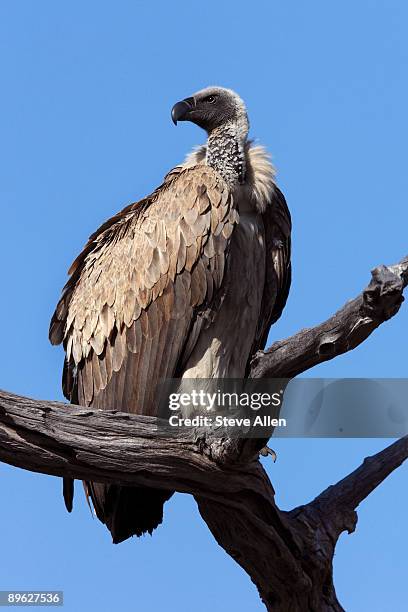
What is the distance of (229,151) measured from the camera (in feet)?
28.0

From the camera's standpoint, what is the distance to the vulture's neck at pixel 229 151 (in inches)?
332

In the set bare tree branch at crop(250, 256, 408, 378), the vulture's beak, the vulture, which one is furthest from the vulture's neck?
bare tree branch at crop(250, 256, 408, 378)

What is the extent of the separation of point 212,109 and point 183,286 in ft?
5.60

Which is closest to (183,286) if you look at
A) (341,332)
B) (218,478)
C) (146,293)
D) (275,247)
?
(146,293)

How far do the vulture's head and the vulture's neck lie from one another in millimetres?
74

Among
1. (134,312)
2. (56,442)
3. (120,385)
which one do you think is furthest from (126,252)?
(56,442)

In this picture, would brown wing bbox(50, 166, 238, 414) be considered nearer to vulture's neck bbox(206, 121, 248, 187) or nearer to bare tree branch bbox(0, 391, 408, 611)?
vulture's neck bbox(206, 121, 248, 187)

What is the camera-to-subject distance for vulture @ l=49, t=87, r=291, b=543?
8.12 metres

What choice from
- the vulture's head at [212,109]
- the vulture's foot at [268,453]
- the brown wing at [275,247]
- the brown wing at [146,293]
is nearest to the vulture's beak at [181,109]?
the vulture's head at [212,109]

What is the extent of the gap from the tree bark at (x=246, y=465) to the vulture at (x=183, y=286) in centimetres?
112

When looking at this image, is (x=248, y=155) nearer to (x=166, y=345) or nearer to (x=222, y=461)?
(x=166, y=345)

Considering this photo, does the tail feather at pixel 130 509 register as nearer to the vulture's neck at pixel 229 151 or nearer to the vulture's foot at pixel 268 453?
the vulture's foot at pixel 268 453

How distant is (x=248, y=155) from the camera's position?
8688mm

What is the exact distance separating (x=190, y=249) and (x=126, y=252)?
29.2 inches
